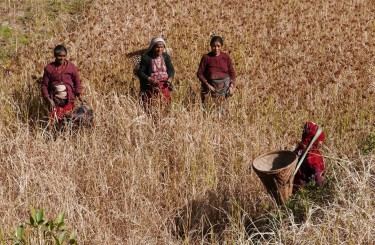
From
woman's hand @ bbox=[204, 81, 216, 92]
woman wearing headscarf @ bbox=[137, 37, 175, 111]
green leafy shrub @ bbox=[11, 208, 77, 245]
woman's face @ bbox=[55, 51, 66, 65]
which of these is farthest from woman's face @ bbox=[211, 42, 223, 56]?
green leafy shrub @ bbox=[11, 208, 77, 245]

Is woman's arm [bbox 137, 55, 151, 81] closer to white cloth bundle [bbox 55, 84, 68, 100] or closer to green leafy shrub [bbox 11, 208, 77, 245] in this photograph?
white cloth bundle [bbox 55, 84, 68, 100]

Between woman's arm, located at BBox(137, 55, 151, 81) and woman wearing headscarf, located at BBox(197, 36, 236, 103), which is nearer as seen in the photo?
woman's arm, located at BBox(137, 55, 151, 81)

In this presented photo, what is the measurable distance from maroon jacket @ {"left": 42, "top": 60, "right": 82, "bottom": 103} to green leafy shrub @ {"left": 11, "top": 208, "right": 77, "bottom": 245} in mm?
2592

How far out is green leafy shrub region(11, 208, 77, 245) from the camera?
11.9ft

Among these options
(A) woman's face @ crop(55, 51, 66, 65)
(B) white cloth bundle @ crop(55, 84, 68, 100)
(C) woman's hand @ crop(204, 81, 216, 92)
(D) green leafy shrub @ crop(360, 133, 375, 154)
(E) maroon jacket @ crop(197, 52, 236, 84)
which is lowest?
(D) green leafy shrub @ crop(360, 133, 375, 154)

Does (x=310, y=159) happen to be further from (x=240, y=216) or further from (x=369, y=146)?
(x=369, y=146)

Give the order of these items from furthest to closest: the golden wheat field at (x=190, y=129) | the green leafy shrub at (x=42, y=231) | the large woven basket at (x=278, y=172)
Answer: the golden wheat field at (x=190, y=129) → the large woven basket at (x=278, y=172) → the green leafy shrub at (x=42, y=231)

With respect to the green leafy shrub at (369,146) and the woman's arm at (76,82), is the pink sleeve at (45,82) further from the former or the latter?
the green leafy shrub at (369,146)

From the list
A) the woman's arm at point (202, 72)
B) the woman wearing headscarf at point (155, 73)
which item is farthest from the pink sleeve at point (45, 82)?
the woman's arm at point (202, 72)

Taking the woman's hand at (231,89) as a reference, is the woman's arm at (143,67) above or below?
above

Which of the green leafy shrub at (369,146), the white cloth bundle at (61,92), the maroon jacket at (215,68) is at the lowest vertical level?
the green leafy shrub at (369,146)

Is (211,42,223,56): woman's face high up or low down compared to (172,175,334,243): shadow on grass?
up

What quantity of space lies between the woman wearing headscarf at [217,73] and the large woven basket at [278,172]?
7.78 ft

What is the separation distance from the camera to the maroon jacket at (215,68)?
23.5 ft
